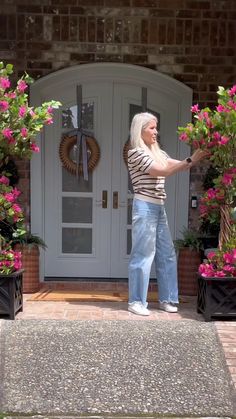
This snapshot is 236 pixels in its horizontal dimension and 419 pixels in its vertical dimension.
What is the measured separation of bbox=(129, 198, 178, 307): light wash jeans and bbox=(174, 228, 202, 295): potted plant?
0.82m

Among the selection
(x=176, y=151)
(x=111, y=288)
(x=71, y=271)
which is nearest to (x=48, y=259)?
(x=71, y=271)

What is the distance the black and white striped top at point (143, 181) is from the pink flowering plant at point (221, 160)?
1.16 feet

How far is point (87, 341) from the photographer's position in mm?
3311

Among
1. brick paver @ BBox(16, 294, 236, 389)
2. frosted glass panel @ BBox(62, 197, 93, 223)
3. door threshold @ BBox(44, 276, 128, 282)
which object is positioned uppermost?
frosted glass panel @ BBox(62, 197, 93, 223)

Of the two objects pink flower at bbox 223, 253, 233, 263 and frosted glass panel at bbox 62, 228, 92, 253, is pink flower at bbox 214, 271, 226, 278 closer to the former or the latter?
pink flower at bbox 223, 253, 233, 263

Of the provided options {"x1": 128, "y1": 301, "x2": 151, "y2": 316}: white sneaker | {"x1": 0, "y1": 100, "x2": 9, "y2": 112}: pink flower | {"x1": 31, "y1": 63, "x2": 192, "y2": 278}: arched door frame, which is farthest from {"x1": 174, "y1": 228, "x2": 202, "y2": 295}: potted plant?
{"x1": 0, "y1": 100, "x2": 9, "y2": 112}: pink flower

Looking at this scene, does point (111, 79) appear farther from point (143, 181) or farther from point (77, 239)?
point (143, 181)

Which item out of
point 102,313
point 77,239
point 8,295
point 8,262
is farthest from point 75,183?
point 8,295

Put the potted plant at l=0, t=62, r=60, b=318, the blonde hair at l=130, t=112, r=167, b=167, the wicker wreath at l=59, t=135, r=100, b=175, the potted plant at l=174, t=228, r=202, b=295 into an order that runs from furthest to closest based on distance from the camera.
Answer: the wicker wreath at l=59, t=135, r=100, b=175, the potted plant at l=174, t=228, r=202, b=295, the blonde hair at l=130, t=112, r=167, b=167, the potted plant at l=0, t=62, r=60, b=318

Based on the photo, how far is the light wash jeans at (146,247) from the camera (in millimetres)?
3865

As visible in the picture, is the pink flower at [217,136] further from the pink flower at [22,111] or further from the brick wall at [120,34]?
the brick wall at [120,34]

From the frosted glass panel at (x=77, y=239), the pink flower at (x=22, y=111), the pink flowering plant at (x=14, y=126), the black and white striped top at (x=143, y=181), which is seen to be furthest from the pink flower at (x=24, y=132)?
the frosted glass panel at (x=77, y=239)

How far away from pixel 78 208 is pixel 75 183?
0.29 m

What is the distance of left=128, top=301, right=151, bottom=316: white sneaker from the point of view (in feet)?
12.8
